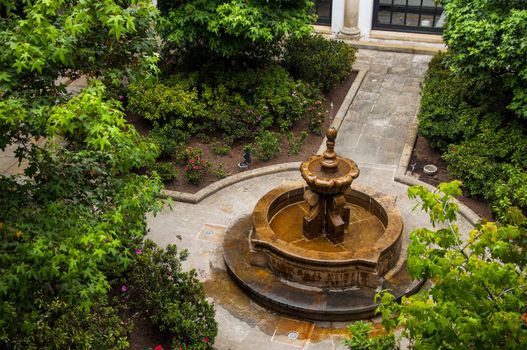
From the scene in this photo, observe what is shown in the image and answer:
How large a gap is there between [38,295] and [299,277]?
5.03m

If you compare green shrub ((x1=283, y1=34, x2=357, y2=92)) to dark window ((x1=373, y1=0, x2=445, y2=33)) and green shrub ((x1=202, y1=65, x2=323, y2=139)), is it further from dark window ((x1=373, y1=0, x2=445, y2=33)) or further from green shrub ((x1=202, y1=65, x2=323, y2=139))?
dark window ((x1=373, y1=0, x2=445, y2=33))

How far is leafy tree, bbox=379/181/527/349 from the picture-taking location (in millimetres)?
6980

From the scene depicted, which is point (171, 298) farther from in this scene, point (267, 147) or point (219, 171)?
point (267, 147)

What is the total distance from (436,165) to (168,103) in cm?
748

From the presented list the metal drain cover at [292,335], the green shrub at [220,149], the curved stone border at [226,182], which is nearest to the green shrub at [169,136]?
the green shrub at [220,149]

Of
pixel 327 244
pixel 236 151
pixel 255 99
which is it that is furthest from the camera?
pixel 255 99

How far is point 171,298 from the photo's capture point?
1173 cm

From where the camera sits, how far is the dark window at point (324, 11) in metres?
25.5

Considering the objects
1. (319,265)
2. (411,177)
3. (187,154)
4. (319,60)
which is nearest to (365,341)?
(319,265)

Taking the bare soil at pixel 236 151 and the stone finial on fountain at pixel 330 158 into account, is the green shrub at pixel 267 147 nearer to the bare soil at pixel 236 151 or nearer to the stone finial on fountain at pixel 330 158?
the bare soil at pixel 236 151

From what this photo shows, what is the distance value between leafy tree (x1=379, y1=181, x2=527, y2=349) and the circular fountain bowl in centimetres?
413

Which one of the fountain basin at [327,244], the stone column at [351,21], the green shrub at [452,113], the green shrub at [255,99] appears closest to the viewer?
the fountain basin at [327,244]

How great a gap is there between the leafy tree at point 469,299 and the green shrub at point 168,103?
10.8m

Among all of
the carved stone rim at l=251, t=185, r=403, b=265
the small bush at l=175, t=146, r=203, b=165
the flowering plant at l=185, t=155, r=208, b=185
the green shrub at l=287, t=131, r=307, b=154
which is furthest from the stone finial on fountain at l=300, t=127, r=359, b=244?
the small bush at l=175, t=146, r=203, b=165
